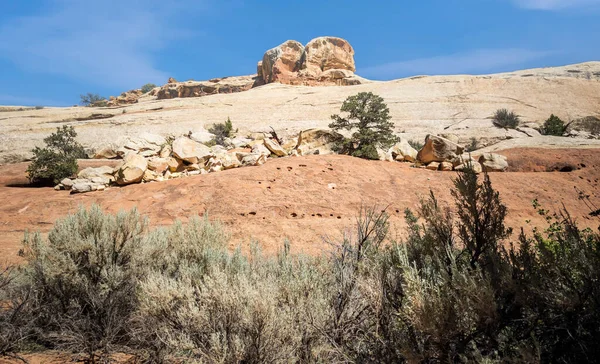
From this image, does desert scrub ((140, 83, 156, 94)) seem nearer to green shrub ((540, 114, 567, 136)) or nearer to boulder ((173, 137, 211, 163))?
boulder ((173, 137, 211, 163))

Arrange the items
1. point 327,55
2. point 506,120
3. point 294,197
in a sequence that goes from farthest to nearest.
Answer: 1. point 327,55
2. point 506,120
3. point 294,197

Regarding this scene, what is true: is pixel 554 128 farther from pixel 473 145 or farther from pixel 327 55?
pixel 327 55

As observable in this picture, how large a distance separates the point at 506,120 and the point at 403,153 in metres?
12.6

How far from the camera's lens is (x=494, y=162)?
43.4 ft

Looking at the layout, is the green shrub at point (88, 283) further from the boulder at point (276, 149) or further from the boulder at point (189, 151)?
the boulder at point (276, 149)

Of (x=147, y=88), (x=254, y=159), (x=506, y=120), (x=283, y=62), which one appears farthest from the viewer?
(x=147, y=88)

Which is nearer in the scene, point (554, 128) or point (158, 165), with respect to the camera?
point (158, 165)

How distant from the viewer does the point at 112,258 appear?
4.68 m

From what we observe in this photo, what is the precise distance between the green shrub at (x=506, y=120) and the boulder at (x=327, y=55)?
34.6 meters

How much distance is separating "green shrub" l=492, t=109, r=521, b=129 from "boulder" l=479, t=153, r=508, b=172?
33.0ft

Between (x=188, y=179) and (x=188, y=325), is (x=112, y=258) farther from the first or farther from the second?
(x=188, y=179)

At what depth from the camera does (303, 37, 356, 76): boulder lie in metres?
53.7

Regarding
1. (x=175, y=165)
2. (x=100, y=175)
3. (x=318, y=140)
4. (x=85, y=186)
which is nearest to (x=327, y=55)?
(x=318, y=140)

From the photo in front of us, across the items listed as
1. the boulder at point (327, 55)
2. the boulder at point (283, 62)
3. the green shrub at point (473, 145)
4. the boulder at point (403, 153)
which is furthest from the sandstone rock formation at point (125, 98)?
the green shrub at point (473, 145)
